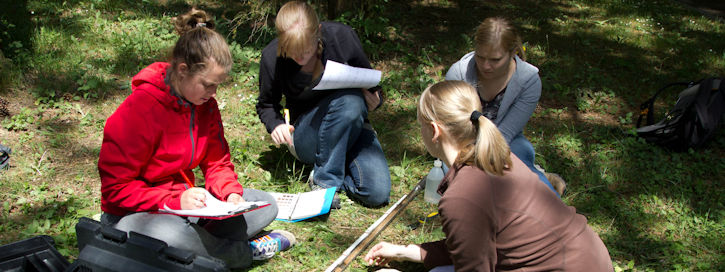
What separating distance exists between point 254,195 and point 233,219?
0.24m

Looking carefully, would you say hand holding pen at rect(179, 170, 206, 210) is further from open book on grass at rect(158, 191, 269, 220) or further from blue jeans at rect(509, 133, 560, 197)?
blue jeans at rect(509, 133, 560, 197)

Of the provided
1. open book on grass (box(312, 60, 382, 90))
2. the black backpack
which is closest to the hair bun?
open book on grass (box(312, 60, 382, 90))

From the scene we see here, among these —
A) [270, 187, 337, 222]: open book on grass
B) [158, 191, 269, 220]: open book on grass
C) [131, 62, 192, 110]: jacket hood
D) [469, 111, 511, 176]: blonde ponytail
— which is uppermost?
[131, 62, 192, 110]: jacket hood

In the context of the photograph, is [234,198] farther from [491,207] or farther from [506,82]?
[506,82]

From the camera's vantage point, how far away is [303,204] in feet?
10.4

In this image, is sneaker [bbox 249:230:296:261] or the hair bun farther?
sneaker [bbox 249:230:296:261]

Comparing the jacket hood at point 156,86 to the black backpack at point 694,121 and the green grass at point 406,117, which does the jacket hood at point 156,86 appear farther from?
the black backpack at point 694,121

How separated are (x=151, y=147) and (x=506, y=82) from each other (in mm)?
2136

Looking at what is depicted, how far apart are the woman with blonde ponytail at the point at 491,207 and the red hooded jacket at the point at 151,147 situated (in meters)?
1.14

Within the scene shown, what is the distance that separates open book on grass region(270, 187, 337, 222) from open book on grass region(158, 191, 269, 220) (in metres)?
0.73

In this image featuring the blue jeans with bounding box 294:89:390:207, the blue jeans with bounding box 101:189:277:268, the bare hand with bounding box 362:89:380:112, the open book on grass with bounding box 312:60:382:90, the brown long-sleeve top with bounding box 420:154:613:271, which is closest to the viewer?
the brown long-sleeve top with bounding box 420:154:613:271

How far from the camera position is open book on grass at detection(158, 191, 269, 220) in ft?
7.02

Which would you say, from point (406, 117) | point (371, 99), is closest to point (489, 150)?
point (371, 99)

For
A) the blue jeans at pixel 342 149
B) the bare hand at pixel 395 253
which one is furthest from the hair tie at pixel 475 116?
the blue jeans at pixel 342 149
